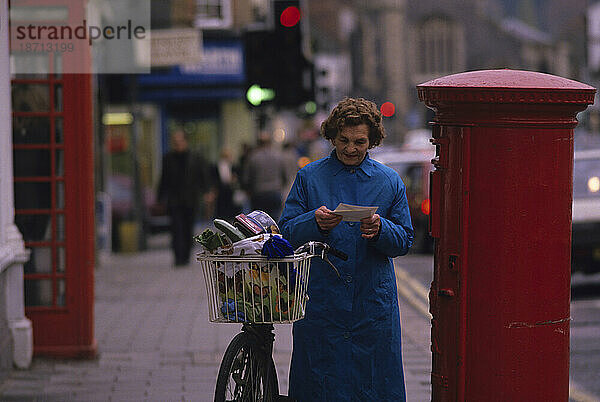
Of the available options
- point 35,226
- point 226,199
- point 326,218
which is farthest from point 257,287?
point 226,199

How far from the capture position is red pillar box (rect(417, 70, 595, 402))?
4332 mm

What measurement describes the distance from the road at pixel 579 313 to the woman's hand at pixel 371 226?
112 inches

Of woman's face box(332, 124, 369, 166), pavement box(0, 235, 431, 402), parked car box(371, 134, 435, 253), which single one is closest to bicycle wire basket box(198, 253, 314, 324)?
woman's face box(332, 124, 369, 166)

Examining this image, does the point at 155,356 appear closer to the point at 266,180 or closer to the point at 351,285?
the point at 351,285

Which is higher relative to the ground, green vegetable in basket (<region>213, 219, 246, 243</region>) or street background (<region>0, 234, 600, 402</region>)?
green vegetable in basket (<region>213, 219, 246, 243</region>)

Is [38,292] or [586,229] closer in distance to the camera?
[38,292]

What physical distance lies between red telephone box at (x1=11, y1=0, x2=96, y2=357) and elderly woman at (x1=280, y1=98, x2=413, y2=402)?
11.3ft

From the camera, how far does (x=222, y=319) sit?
14.3 feet

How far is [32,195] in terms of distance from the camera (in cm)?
791

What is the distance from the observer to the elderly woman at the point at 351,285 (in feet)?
15.2

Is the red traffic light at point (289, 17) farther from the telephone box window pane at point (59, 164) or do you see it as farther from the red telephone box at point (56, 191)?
the telephone box window pane at point (59, 164)

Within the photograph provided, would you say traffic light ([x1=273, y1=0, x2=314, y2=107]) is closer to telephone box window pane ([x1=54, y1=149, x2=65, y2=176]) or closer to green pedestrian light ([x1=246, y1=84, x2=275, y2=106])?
green pedestrian light ([x1=246, y1=84, x2=275, y2=106])

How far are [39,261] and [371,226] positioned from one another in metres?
4.10

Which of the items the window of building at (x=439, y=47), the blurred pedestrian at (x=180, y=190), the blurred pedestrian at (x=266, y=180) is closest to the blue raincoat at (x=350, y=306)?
the blurred pedestrian at (x=180, y=190)
